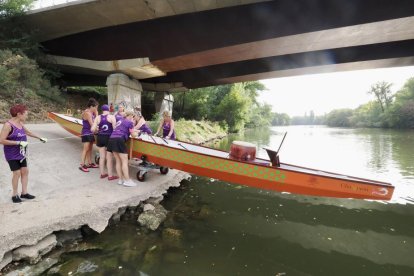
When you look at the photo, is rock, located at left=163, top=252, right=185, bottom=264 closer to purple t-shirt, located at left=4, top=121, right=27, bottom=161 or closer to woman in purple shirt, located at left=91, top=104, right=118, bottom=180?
woman in purple shirt, located at left=91, top=104, right=118, bottom=180

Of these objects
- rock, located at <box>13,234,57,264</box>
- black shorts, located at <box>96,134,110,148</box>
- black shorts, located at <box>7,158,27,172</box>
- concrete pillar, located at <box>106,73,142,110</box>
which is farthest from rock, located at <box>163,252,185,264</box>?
concrete pillar, located at <box>106,73,142,110</box>

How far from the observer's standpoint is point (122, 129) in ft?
19.3

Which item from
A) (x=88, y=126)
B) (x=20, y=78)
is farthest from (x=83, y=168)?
(x=20, y=78)

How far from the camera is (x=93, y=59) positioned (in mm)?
14219

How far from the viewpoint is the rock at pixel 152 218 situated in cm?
472

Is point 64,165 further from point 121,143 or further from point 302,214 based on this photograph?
Answer: point 302,214

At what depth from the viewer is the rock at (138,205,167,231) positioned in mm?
4723

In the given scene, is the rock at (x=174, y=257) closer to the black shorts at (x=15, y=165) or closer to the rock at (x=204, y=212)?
the rock at (x=204, y=212)

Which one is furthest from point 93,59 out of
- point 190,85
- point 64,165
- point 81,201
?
point 81,201

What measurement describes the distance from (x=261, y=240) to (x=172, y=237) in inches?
65.1

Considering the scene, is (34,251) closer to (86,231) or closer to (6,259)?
(6,259)

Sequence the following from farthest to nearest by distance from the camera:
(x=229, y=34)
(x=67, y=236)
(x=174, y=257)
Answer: (x=229, y=34), (x=67, y=236), (x=174, y=257)

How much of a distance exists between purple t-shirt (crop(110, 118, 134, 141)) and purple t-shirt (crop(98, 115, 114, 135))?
0.44 meters

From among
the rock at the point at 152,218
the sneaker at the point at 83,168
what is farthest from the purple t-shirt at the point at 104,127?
the rock at the point at 152,218
